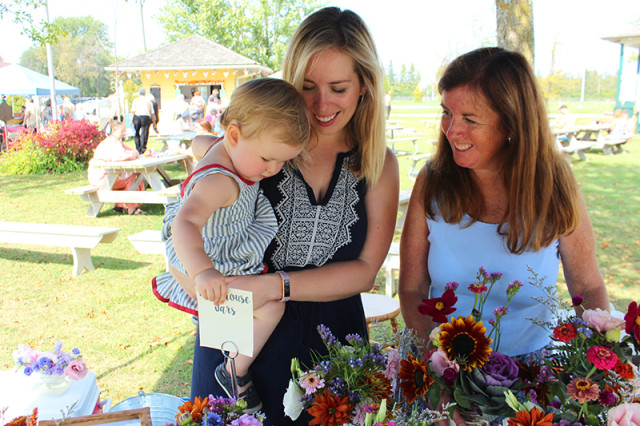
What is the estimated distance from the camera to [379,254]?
1818mm

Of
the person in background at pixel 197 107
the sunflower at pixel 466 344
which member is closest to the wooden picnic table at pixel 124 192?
the sunflower at pixel 466 344

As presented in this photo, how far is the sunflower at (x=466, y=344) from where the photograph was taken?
3.87 ft

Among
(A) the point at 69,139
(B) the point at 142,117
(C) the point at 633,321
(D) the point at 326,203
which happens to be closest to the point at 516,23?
(D) the point at 326,203

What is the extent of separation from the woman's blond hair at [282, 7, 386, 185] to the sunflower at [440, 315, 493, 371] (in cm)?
72

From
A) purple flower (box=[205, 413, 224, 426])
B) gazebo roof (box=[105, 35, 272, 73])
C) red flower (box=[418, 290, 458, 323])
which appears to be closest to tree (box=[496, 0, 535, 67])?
red flower (box=[418, 290, 458, 323])

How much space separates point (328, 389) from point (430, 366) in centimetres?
25

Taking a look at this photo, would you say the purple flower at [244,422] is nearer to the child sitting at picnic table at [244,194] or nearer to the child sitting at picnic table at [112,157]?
the child sitting at picnic table at [244,194]

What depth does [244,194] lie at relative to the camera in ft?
5.43

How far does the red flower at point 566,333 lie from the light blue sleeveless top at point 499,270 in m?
0.49

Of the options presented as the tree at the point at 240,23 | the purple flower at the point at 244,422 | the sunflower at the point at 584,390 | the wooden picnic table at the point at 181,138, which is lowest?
the wooden picnic table at the point at 181,138

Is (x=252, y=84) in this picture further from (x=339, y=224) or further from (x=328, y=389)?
(x=328, y=389)

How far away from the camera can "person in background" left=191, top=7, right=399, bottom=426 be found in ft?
5.48

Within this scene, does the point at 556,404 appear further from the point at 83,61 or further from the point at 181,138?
the point at 83,61

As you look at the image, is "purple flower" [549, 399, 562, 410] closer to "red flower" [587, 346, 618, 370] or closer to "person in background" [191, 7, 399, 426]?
"red flower" [587, 346, 618, 370]
